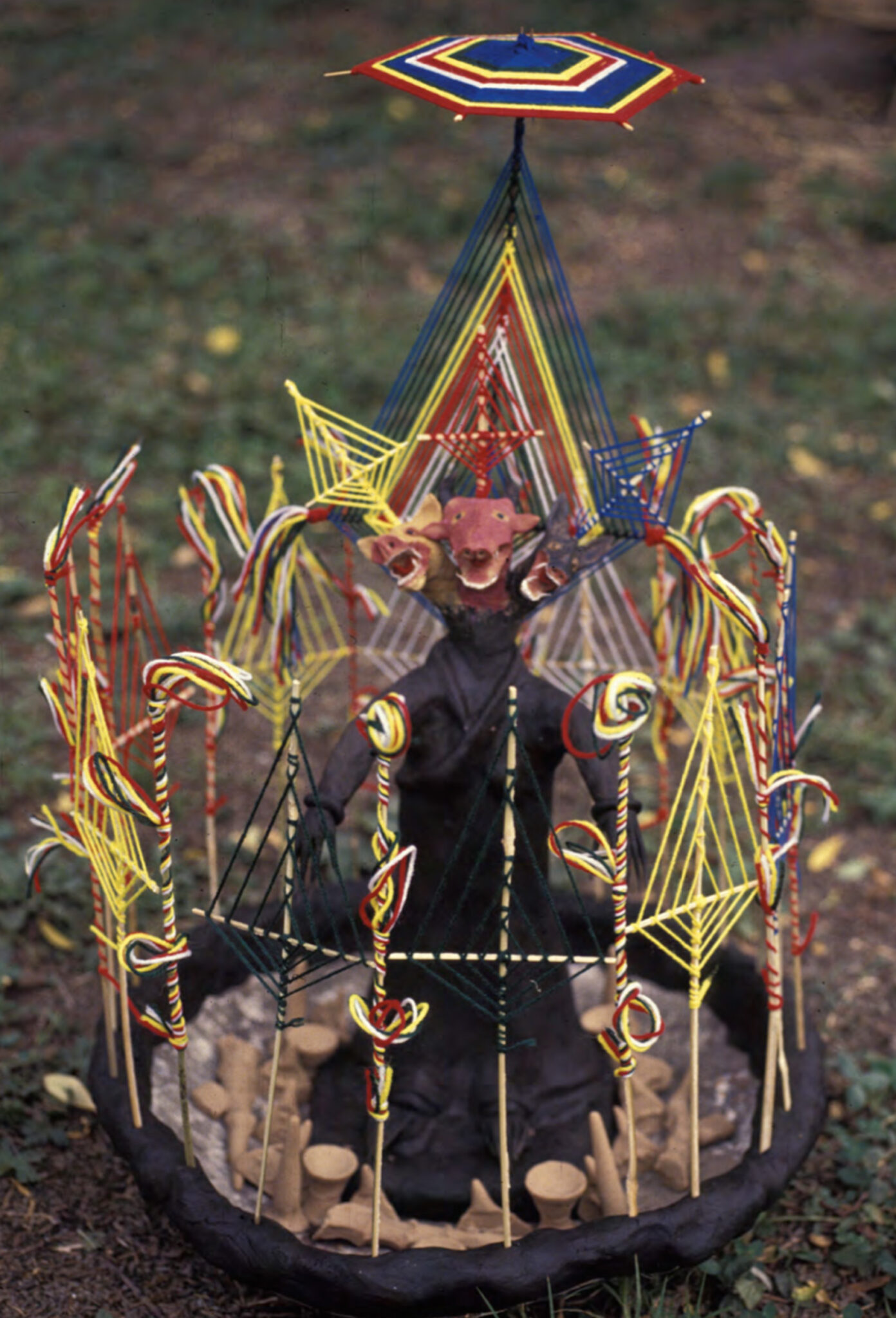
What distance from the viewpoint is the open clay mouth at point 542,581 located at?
326cm

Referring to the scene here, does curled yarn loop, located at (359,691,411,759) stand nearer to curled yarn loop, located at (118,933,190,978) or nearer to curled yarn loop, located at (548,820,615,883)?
curled yarn loop, located at (548,820,615,883)

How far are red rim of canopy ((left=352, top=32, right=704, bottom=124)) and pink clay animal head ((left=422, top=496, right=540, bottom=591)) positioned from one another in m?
0.78

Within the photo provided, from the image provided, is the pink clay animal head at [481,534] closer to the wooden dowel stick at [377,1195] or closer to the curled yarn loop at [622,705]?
the curled yarn loop at [622,705]

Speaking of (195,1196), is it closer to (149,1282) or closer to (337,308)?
(149,1282)

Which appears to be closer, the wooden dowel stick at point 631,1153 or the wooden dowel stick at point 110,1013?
the wooden dowel stick at point 631,1153

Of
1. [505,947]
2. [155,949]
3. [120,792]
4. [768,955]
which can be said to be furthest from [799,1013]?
[120,792]

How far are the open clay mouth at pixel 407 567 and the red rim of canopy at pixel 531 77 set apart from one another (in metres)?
0.87

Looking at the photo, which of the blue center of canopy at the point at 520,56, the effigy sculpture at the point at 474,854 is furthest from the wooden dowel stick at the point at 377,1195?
the blue center of canopy at the point at 520,56

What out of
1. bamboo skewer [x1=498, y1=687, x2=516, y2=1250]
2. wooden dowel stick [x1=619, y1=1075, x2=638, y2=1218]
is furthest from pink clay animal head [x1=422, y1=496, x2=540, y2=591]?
wooden dowel stick [x1=619, y1=1075, x2=638, y2=1218]

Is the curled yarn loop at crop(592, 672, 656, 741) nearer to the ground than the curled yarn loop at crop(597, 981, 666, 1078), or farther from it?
farther from it

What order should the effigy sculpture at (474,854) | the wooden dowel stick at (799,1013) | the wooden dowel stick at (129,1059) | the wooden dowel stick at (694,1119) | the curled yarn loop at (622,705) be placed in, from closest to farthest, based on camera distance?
the curled yarn loop at (622,705) → the effigy sculpture at (474,854) → the wooden dowel stick at (694,1119) → the wooden dowel stick at (129,1059) → the wooden dowel stick at (799,1013)

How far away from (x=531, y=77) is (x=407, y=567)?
3.30 feet

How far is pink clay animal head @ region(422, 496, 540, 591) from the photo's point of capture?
3.25 m

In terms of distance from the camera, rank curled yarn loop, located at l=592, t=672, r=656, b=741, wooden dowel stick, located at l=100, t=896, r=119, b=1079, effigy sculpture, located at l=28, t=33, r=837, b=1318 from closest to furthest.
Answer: curled yarn loop, located at l=592, t=672, r=656, b=741, effigy sculpture, located at l=28, t=33, r=837, b=1318, wooden dowel stick, located at l=100, t=896, r=119, b=1079
